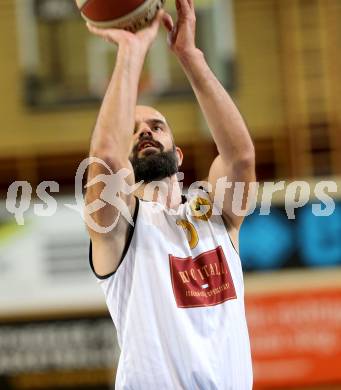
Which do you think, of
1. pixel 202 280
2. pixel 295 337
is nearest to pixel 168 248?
pixel 202 280

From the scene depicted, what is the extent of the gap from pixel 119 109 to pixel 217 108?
520 mm

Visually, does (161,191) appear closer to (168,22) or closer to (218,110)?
(218,110)

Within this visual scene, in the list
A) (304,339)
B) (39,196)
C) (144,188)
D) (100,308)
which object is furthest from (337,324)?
(144,188)

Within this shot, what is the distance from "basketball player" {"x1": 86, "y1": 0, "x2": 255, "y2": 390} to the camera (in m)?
3.00

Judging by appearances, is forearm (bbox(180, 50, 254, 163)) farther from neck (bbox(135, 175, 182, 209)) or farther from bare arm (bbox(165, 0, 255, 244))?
neck (bbox(135, 175, 182, 209))

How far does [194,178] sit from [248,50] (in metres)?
1.60

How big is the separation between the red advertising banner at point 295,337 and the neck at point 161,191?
538cm

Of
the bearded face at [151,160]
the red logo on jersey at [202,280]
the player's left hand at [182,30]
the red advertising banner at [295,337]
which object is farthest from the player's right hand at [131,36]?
the red advertising banner at [295,337]

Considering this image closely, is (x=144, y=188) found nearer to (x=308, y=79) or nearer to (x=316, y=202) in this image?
(x=316, y=202)

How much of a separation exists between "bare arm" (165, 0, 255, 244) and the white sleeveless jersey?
266 mm

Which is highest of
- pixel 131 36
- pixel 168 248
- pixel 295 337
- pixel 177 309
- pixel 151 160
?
pixel 131 36

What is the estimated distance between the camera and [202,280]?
10.6 ft

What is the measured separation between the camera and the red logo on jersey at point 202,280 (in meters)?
3.16

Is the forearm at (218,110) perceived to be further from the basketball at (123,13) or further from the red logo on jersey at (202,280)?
the red logo on jersey at (202,280)
